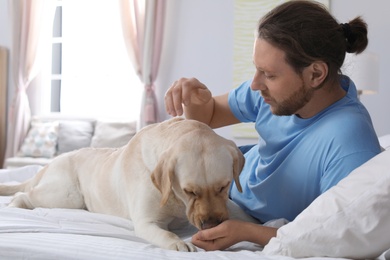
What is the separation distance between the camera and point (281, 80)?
163 cm

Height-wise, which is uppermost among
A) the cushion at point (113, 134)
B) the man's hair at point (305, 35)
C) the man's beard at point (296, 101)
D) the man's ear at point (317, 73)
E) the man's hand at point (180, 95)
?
the man's hair at point (305, 35)

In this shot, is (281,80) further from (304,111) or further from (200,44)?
(200,44)

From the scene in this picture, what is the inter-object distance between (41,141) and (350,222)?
527 centimetres

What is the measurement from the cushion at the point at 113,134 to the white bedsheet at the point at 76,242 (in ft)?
12.8

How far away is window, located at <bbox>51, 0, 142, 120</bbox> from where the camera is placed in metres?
6.19

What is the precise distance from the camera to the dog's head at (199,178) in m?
1.42

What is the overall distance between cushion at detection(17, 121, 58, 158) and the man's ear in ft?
15.2

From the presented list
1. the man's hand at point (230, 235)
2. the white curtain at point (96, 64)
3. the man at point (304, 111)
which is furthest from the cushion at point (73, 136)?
the man's hand at point (230, 235)

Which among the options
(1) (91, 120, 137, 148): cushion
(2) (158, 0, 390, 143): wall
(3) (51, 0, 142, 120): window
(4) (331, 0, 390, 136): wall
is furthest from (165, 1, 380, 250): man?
(3) (51, 0, 142, 120): window

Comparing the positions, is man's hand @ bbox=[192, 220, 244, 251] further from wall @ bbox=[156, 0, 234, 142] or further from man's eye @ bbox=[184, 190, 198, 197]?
wall @ bbox=[156, 0, 234, 142]

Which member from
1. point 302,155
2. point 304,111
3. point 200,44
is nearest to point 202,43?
point 200,44

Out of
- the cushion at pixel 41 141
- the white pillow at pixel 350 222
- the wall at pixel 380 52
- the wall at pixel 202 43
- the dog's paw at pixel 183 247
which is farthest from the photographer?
the cushion at pixel 41 141

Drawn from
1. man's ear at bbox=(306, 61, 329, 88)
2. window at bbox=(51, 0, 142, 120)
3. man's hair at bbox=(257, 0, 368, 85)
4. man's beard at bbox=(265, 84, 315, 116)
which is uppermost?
man's hair at bbox=(257, 0, 368, 85)

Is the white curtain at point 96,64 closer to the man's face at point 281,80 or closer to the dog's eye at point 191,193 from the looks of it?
the man's face at point 281,80
